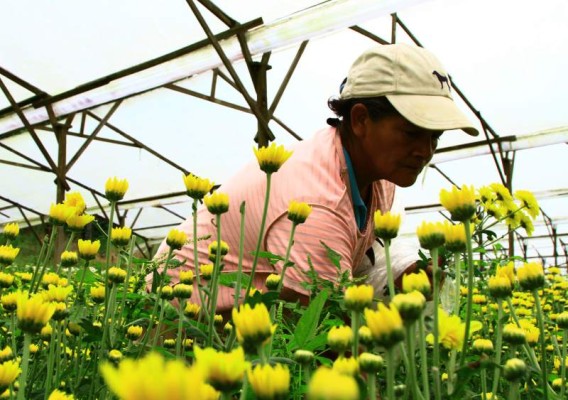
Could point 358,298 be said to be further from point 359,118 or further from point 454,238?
point 359,118

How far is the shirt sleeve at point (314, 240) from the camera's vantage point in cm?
91

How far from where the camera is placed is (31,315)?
1.24 feet

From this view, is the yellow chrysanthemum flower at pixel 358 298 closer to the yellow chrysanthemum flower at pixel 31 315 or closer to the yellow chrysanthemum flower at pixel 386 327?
the yellow chrysanthemum flower at pixel 386 327

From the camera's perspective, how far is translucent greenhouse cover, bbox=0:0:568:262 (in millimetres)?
3795

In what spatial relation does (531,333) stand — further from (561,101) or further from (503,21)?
(561,101)

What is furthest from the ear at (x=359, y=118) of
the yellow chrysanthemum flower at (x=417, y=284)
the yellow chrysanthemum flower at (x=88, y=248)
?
the yellow chrysanthemum flower at (x=417, y=284)

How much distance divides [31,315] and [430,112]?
80 cm

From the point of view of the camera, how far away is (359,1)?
3232mm

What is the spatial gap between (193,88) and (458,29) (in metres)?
2.09

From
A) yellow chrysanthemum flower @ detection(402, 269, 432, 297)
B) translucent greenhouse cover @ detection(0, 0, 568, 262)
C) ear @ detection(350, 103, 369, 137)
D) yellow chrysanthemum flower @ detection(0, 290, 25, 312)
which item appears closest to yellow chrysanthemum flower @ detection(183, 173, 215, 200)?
yellow chrysanthemum flower @ detection(0, 290, 25, 312)

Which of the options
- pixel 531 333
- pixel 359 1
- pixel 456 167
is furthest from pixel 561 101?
pixel 531 333

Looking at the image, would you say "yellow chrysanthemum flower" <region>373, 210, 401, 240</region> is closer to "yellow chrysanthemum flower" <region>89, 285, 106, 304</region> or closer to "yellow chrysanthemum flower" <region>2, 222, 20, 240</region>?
"yellow chrysanthemum flower" <region>89, 285, 106, 304</region>

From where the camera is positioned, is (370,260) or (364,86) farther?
(370,260)

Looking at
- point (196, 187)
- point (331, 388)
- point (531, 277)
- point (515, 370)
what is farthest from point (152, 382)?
point (196, 187)
